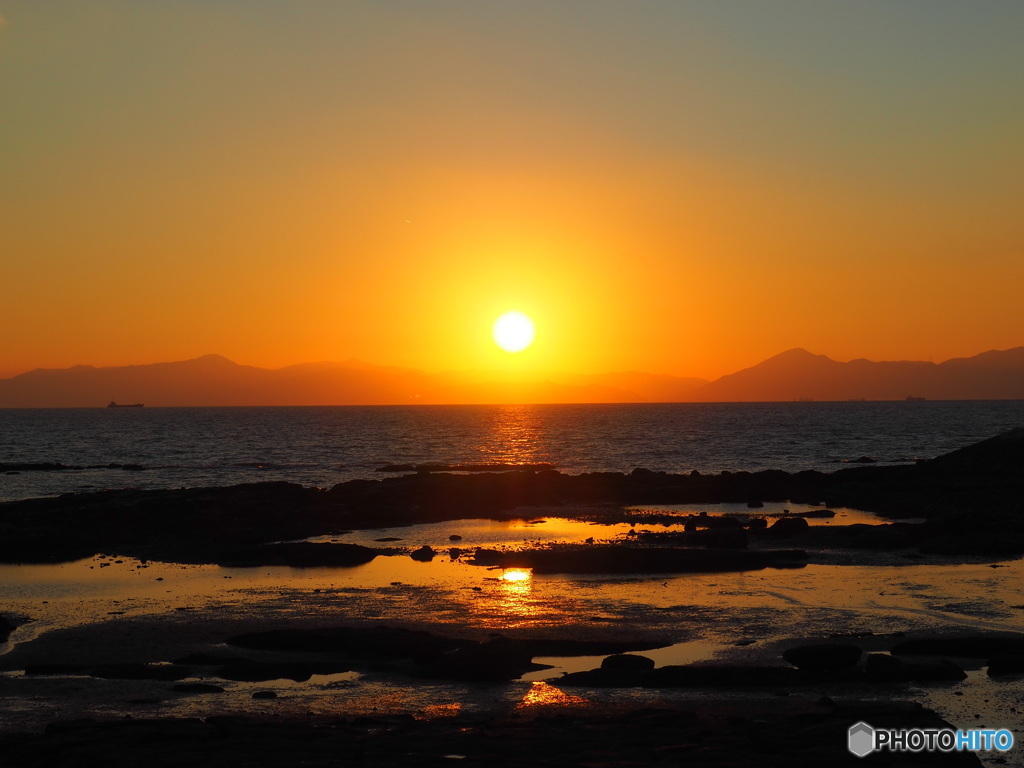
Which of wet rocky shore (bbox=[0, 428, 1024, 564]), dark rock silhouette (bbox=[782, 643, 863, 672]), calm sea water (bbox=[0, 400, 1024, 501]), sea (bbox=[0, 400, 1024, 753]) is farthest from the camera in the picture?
calm sea water (bbox=[0, 400, 1024, 501])

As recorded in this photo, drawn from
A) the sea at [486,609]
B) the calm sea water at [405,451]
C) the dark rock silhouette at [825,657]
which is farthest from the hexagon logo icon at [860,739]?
the calm sea water at [405,451]

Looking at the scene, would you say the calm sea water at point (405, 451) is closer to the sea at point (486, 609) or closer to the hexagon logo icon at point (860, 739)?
the sea at point (486, 609)

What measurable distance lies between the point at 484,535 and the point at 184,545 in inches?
490

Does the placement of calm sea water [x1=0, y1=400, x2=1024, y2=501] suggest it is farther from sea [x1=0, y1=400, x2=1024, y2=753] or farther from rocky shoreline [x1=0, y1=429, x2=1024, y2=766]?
rocky shoreline [x1=0, y1=429, x2=1024, y2=766]

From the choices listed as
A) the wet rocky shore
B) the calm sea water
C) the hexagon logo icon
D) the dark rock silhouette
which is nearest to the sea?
the dark rock silhouette

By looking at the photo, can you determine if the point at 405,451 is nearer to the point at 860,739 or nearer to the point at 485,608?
the point at 485,608

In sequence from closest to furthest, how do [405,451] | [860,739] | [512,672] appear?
[860,739], [512,672], [405,451]

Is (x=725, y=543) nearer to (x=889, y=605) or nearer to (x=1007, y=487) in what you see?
(x=889, y=605)

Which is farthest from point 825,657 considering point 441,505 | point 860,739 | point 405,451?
point 405,451

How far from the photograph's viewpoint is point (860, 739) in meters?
11.9

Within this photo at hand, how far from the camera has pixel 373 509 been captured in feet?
152

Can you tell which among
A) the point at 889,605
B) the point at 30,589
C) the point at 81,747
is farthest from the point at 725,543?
the point at 81,747

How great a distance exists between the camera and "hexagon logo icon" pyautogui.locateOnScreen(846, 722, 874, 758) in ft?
37.8

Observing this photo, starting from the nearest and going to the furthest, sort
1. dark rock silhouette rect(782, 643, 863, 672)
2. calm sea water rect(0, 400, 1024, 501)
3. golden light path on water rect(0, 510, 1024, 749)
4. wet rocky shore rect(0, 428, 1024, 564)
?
golden light path on water rect(0, 510, 1024, 749) < dark rock silhouette rect(782, 643, 863, 672) < wet rocky shore rect(0, 428, 1024, 564) < calm sea water rect(0, 400, 1024, 501)
